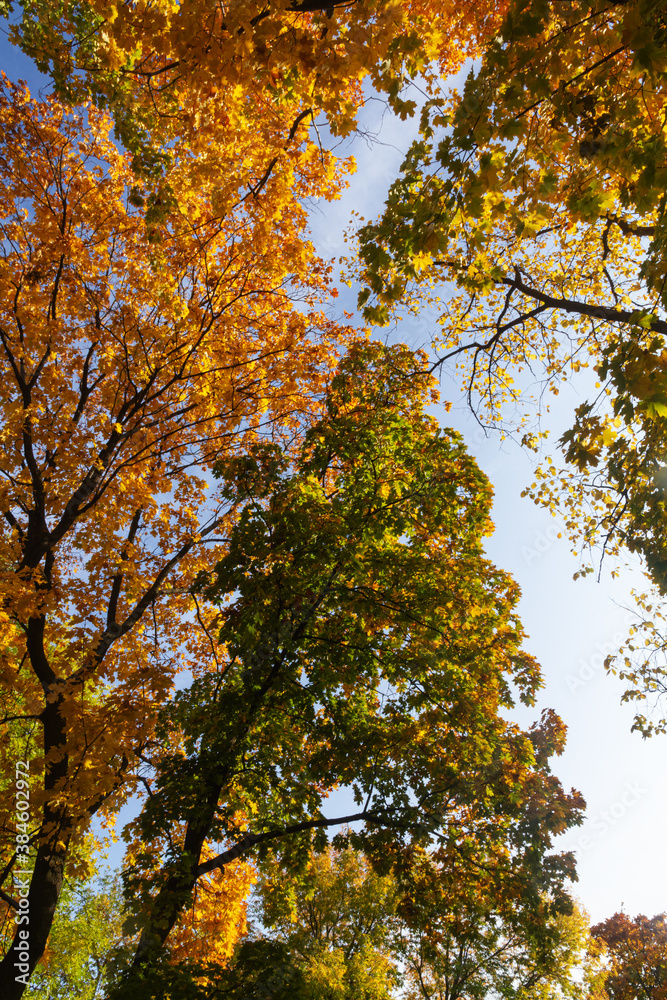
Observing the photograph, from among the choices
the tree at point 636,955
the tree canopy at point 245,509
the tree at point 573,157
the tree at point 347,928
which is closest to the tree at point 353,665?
the tree canopy at point 245,509

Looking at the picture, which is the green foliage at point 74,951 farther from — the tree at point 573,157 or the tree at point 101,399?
the tree at point 573,157

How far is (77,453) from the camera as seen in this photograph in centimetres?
744

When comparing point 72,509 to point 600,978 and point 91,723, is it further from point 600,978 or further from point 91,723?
point 600,978

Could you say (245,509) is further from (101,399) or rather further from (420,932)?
(420,932)

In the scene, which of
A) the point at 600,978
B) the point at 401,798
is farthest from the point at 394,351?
the point at 600,978

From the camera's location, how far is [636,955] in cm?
2402

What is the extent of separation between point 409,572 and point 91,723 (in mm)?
4501

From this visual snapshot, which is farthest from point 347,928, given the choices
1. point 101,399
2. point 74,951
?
point 101,399

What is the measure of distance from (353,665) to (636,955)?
28.2 m

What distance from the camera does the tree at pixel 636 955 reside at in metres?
21.7

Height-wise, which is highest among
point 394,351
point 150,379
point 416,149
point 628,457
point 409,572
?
point 394,351

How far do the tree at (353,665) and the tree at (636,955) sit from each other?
21518mm

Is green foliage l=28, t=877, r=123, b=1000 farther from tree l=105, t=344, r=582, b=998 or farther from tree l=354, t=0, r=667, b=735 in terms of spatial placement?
tree l=354, t=0, r=667, b=735

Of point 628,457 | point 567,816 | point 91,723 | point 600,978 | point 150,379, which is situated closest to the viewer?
point 628,457
